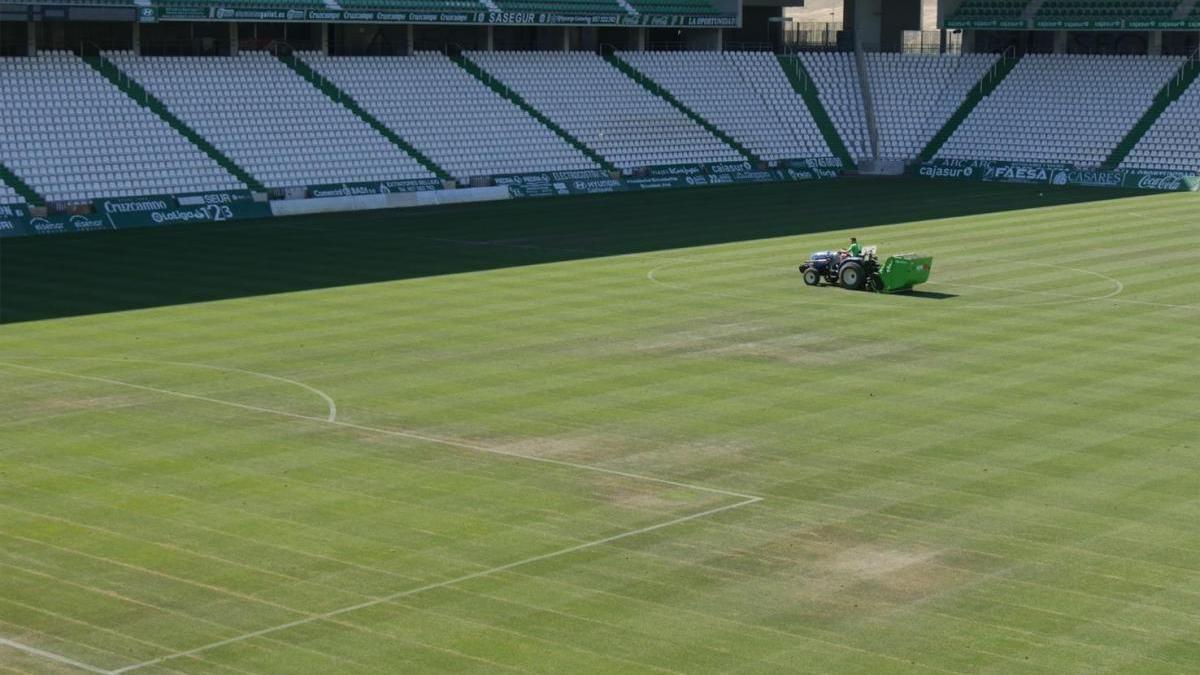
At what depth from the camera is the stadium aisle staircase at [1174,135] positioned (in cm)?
7581

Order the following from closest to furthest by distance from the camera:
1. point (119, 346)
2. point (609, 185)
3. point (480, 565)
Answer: point (480, 565)
point (119, 346)
point (609, 185)

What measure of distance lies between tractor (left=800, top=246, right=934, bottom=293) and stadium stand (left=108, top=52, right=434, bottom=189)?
2586 centimetres

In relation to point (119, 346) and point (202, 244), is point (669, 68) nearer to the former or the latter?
point (202, 244)

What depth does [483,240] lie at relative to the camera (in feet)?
173

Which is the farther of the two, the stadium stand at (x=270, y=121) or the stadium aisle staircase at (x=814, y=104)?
the stadium aisle staircase at (x=814, y=104)

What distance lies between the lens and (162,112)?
210ft

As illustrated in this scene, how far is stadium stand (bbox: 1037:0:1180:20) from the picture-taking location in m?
82.8

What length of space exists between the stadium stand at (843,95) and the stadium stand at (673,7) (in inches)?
259

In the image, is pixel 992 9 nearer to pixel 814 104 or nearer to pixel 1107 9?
pixel 1107 9

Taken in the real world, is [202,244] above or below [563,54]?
below

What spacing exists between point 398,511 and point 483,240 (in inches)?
1217

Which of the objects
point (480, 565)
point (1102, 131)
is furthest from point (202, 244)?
point (1102, 131)

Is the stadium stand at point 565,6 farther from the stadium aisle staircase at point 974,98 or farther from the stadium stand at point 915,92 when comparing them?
the stadium aisle staircase at point 974,98

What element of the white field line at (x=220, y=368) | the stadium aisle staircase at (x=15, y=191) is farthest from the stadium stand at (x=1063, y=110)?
the white field line at (x=220, y=368)
